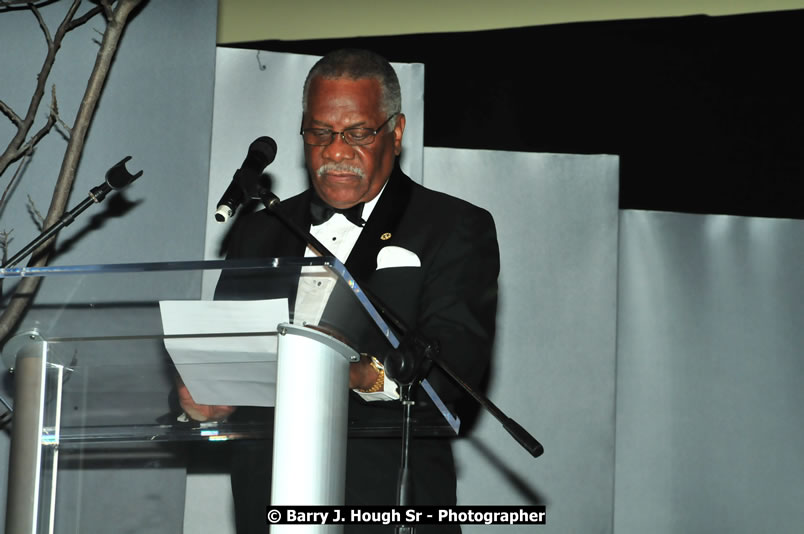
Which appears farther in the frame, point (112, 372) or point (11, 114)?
point (11, 114)

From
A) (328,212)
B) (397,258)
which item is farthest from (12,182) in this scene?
(397,258)

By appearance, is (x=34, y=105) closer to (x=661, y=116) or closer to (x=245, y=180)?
(x=245, y=180)

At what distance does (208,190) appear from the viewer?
3543 mm

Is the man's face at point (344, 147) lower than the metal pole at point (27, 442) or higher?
higher

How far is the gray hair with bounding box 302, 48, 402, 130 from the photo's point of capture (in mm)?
2525

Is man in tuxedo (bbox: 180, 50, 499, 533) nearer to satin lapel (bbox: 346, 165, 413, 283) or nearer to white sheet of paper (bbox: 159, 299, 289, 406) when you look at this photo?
satin lapel (bbox: 346, 165, 413, 283)

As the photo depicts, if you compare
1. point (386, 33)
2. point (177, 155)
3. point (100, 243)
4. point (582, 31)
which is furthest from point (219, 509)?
point (582, 31)

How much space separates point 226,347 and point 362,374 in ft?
0.73

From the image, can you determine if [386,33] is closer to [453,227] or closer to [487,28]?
[487,28]

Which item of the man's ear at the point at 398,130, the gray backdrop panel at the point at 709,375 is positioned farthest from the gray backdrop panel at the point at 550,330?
the man's ear at the point at 398,130

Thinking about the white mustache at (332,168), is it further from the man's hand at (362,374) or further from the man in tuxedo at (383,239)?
the man's hand at (362,374)

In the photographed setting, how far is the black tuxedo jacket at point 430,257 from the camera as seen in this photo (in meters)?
2.14

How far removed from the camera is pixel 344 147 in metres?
2.46

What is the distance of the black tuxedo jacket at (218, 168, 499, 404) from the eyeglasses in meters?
0.13
